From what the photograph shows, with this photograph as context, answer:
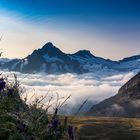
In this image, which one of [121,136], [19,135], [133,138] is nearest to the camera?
[19,135]

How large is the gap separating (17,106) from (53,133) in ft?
4.54

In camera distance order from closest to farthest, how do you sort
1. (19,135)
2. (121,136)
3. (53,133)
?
(19,135), (53,133), (121,136)

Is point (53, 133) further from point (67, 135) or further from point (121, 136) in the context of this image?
point (121, 136)

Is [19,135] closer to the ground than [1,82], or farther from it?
closer to the ground

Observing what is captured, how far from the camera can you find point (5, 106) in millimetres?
9078

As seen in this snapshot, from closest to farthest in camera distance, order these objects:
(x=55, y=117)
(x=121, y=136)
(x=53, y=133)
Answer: (x=53, y=133)
(x=55, y=117)
(x=121, y=136)

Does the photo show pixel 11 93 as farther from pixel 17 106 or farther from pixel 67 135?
pixel 67 135

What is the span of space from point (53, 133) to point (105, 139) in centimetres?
8928

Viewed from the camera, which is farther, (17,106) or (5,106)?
(17,106)

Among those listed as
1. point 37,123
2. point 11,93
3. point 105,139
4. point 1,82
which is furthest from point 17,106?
point 105,139

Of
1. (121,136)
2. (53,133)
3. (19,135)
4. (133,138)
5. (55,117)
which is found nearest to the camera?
(19,135)

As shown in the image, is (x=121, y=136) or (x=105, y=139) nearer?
(x=105, y=139)

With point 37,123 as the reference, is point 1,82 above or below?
above

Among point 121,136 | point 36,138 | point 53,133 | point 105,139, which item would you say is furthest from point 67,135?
point 121,136
